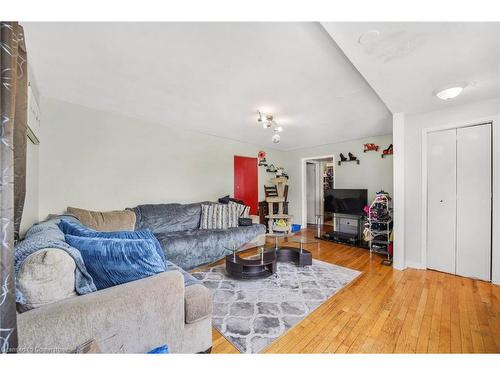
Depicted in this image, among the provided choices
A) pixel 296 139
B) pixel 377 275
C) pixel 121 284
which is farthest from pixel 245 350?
pixel 296 139

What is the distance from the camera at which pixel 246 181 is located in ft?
16.1

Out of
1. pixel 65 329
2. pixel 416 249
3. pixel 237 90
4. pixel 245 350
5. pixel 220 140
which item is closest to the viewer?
pixel 65 329

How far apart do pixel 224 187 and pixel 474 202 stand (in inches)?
154

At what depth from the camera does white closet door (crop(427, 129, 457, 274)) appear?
2580 millimetres

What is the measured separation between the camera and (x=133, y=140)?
10.4 feet

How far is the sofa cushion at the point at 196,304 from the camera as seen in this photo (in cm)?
124

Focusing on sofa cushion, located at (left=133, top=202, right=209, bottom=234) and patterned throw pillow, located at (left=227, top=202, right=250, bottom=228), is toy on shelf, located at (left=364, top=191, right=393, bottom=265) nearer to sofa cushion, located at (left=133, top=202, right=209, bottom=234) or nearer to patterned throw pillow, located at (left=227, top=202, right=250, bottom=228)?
patterned throw pillow, located at (left=227, top=202, right=250, bottom=228)

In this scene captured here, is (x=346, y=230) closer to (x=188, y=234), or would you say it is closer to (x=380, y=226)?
(x=380, y=226)

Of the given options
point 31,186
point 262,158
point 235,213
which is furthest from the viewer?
point 262,158

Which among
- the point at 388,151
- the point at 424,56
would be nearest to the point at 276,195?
the point at 388,151

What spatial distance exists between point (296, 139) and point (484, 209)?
3.15 m

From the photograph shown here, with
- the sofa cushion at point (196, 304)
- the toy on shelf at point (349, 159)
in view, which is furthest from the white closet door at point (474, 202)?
the sofa cushion at point (196, 304)

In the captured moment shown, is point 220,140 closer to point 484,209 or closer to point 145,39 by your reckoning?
point 145,39

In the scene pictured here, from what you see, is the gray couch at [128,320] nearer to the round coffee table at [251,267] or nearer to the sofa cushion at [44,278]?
the sofa cushion at [44,278]
